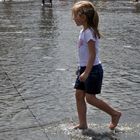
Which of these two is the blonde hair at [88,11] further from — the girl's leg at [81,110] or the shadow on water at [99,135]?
the shadow on water at [99,135]

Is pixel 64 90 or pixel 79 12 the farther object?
pixel 64 90

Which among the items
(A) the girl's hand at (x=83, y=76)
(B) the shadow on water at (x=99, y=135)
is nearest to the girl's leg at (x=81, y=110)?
(B) the shadow on water at (x=99, y=135)

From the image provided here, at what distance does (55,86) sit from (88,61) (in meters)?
2.67

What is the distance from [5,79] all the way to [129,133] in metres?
3.55

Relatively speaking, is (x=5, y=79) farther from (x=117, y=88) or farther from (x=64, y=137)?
(x=64, y=137)

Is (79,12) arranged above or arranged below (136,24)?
above

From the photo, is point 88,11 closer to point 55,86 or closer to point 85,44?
point 85,44

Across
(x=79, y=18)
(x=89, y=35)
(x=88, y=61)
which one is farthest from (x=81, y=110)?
(x=79, y=18)

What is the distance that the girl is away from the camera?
19.1 ft

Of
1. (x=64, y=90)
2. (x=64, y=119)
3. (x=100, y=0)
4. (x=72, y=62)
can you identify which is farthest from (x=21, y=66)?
(x=100, y=0)

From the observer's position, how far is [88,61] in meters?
5.83

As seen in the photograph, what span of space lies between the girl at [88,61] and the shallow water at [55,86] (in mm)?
254

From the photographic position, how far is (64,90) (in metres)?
8.18

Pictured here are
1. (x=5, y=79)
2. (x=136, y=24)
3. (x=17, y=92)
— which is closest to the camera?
(x=17, y=92)
